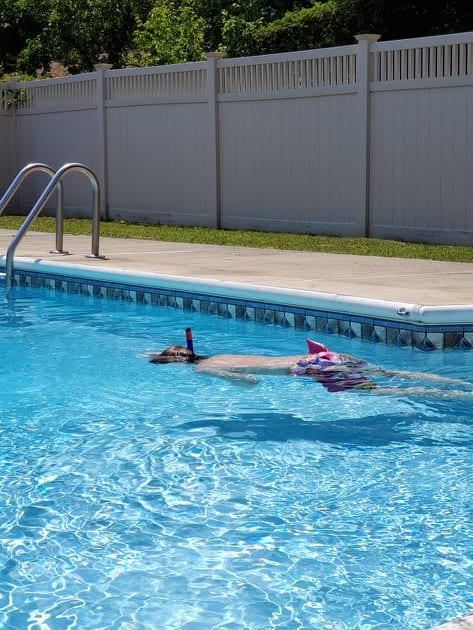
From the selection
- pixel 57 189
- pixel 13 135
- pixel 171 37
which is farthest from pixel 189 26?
pixel 57 189

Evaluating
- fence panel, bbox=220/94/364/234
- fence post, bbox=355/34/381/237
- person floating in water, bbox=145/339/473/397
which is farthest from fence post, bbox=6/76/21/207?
person floating in water, bbox=145/339/473/397

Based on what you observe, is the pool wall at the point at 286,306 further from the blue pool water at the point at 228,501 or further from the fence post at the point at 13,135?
the fence post at the point at 13,135

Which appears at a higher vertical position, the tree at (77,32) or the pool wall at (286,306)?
the tree at (77,32)

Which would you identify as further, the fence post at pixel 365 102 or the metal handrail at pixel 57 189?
the fence post at pixel 365 102

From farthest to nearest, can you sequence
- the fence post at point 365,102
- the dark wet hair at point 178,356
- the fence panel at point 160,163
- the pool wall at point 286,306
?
the fence panel at point 160,163
the fence post at point 365,102
the pool wall at point 286,306
the dark wet hair at point 178,356

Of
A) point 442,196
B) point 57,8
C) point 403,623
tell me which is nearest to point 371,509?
point 403,623

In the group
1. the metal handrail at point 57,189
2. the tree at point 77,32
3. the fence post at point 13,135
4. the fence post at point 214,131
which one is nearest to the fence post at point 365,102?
the fence post at point 214,131

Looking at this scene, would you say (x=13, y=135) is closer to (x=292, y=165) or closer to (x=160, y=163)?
(x=160, y=163)

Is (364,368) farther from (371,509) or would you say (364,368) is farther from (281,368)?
(371,509)

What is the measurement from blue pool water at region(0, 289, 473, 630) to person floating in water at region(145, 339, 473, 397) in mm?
82

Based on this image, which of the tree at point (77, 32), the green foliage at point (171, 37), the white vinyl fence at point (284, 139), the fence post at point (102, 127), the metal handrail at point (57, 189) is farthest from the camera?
the tree at point (77, 32)

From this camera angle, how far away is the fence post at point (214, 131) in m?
13.8

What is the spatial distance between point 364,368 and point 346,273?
98.7 inches

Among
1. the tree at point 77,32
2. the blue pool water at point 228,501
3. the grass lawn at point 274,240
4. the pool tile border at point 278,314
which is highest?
the tree at point 77,32
